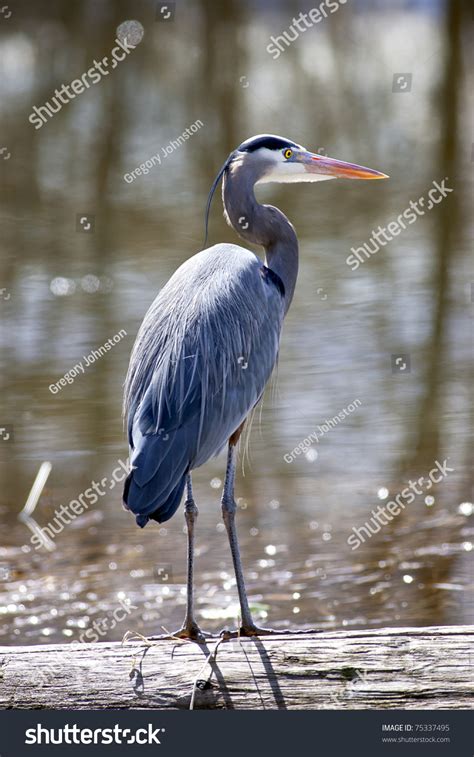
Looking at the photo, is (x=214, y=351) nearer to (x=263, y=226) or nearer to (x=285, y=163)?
(x=263, y=226)

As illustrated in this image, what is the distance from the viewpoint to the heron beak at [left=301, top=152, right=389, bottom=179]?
12.1ft

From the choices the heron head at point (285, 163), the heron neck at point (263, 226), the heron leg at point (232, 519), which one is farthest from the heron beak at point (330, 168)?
the heron leg at point (232, 519)

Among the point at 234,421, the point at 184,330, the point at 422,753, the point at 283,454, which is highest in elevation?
the point at 184,330

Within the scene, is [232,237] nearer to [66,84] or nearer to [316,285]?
[316,285]

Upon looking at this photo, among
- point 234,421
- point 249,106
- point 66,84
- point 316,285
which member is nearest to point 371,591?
point 234,421

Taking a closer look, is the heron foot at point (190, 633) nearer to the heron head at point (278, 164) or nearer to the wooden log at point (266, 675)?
the wooden log at point (266, 675)

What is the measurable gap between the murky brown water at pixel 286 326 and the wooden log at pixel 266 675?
4.37 feet

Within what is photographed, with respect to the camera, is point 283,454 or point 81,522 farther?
point 283,454

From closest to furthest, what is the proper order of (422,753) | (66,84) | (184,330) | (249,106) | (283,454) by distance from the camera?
(422,753)
(184,330)
(283,454)
(249,106)
(66,84)

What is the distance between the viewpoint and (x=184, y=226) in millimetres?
10328

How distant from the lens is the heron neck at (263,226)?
3604 millimetres

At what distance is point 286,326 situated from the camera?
738cm

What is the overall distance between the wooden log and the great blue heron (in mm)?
356

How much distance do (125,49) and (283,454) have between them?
42.1ft
